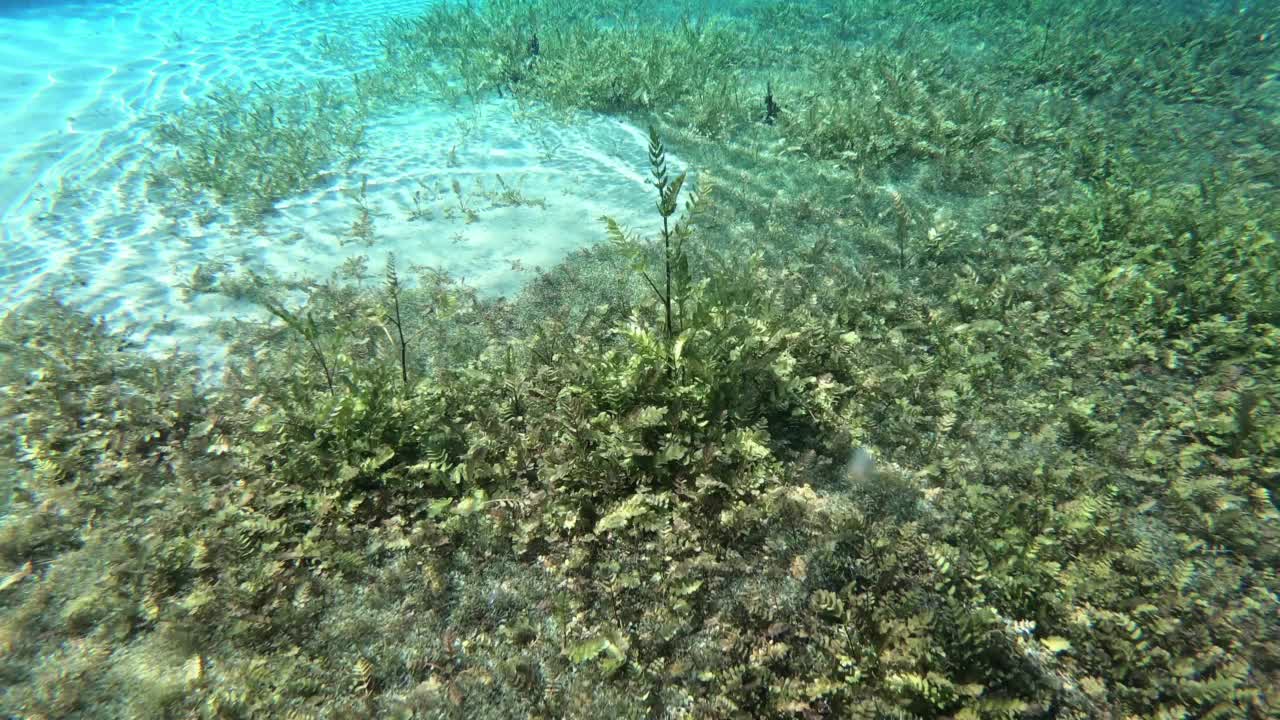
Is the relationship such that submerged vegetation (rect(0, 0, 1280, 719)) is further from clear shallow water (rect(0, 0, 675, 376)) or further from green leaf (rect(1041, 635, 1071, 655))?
clear shallow water (rect(0, 0, 675, 376))

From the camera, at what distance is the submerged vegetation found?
2.93 metres

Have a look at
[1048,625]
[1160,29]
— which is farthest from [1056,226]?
[1160,29]

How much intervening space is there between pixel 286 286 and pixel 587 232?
3016mm

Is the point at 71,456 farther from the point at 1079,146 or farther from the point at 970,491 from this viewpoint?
the point at 1079,146

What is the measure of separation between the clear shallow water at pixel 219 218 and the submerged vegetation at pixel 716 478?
0.46 m

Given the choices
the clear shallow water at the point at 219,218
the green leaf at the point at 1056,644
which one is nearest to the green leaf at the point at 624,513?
the green leaf at the point at 1056,644

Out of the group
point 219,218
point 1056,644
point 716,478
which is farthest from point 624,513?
point 219,218

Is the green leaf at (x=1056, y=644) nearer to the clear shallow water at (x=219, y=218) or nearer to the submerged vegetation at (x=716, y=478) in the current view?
the submerged vegetation at (x=716, y=478)

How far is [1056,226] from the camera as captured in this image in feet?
19.4

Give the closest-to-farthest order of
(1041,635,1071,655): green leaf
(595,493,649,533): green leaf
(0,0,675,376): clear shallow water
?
1. (1041,635,1071,655): green leaf
2. (595,493,649,533): green leaf
3. (0,0,675,376): clear shallow water

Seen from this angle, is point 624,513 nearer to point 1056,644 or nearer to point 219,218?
point 1056,644

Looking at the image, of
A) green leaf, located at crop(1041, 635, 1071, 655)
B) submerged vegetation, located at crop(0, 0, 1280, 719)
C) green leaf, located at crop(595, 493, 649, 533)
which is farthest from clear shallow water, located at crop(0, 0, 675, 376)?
green leaf, located at crop(1041, 635, 1071, 655)

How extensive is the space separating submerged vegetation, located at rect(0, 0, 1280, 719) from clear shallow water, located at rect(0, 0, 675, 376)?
464mm

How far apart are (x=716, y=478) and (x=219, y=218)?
644cm
